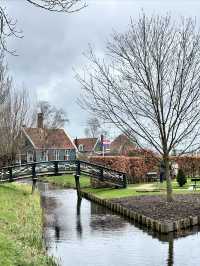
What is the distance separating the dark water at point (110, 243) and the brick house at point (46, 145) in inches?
2163

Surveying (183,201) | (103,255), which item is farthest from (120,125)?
(103,255)

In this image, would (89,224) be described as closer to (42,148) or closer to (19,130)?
(19,130)

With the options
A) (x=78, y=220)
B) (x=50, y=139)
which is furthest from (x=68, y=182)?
(x=50, y=139)

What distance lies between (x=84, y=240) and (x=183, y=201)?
8459mm

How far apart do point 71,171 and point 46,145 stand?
46.1 metres

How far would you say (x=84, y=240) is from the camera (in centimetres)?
1820

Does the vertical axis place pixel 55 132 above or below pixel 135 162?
above

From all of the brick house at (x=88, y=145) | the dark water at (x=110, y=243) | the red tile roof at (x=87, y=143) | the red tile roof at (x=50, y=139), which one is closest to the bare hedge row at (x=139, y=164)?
the dark water at (x=110, y=243)

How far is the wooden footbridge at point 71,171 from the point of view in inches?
1391

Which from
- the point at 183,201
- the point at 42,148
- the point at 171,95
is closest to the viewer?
the point at 171,95

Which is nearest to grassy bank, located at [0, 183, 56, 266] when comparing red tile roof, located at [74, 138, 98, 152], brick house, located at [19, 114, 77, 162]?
brick house, located at [19, 114, 77, 162]

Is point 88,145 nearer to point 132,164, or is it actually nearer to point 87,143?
point 87,143

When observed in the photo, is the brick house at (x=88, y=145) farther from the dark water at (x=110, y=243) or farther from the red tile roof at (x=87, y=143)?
the dark water at (x=110, y=243)

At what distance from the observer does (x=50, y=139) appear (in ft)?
276
